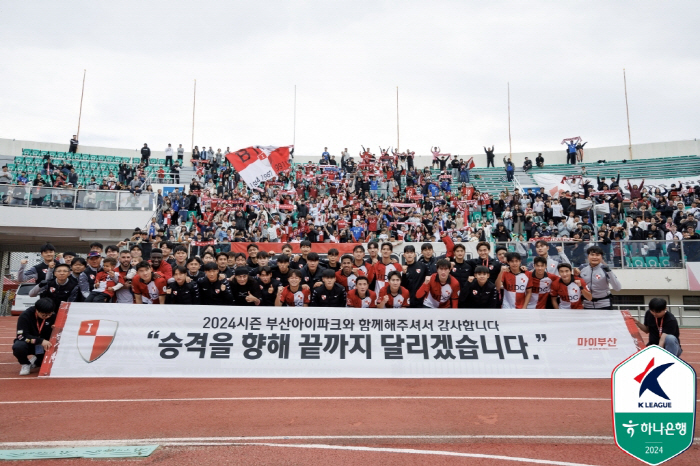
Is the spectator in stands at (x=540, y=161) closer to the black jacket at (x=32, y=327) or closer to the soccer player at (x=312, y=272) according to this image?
the soccer player at (x=312, y=272)

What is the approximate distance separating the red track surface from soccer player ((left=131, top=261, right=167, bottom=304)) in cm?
166

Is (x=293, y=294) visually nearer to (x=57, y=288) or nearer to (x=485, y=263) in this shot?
(x=485, y=263)

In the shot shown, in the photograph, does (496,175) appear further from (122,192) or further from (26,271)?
→ (26,271)

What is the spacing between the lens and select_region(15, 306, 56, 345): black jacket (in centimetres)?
746

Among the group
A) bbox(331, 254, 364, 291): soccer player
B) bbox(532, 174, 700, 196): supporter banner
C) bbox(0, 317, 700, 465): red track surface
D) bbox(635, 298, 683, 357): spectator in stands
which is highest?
bbox(532, 174, 700, 196): supporter banner

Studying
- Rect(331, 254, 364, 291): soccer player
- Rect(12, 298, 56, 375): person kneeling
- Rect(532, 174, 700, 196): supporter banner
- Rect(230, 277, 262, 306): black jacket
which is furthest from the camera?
Rect(532, 174, 700, 196): supporter banner

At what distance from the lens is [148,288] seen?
830cm

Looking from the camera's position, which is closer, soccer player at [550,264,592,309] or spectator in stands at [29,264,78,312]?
soccer player at [550,264,592,309]

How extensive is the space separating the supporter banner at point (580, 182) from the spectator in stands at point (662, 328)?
751 inches

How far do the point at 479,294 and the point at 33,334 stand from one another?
23.1ft

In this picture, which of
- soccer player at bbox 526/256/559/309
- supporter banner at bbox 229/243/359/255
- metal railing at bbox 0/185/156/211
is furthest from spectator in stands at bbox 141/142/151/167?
soccer player at bbox 526/256/559/309

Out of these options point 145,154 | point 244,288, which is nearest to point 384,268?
point 244,288

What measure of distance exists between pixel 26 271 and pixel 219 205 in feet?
→ 40.6

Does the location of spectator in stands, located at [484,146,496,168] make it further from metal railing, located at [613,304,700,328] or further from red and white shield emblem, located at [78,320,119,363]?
red and white shield emblem, located at [78,320,119,363]
